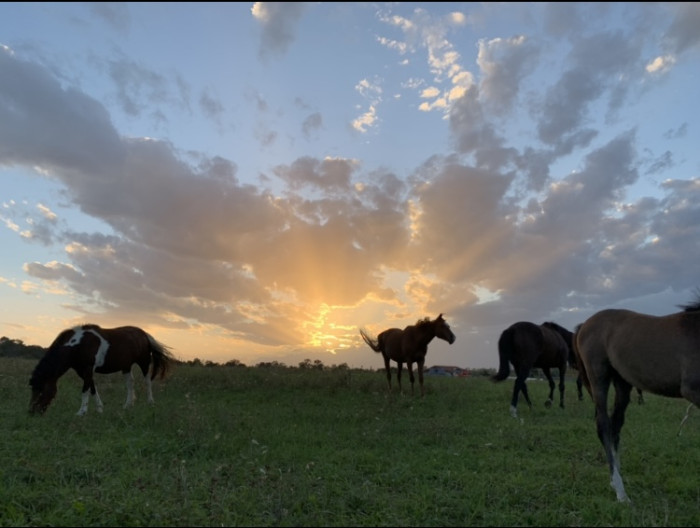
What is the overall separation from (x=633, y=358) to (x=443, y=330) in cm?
946

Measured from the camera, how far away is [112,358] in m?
11.6

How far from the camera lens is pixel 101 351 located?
11.4 m

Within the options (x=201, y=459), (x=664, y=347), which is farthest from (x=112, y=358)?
(x=664, y=347)

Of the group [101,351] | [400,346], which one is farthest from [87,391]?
[400,346]

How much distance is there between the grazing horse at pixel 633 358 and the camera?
5113mm

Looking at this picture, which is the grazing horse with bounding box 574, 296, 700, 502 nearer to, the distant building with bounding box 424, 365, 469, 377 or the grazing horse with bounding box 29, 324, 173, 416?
the grazing horse with bounding box 29, 324, 173, 416

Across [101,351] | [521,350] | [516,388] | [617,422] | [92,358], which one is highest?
[521,350]

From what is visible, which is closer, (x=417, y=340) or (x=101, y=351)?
(x=101, y=351)

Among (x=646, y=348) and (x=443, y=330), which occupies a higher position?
(x=443, y=330)

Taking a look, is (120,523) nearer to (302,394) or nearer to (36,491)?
(36,491)

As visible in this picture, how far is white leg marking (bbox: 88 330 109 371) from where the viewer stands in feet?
37.1

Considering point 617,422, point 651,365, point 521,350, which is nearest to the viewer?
point 651,365

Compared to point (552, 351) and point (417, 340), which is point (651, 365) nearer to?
point (552, 351)

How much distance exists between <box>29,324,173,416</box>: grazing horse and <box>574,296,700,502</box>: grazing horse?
974cm
